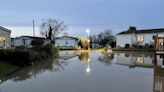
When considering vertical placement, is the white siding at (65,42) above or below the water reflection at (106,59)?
above

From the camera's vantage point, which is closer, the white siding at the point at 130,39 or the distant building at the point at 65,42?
the white siding at the point at 130,39

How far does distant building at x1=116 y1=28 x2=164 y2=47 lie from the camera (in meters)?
45.9

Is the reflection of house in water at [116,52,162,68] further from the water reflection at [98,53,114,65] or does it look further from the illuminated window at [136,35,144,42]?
the illuminated window at [136,35,144,42]

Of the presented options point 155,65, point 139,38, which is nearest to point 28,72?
point 155,65

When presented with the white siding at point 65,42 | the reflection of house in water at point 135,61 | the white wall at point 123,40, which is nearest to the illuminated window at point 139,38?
the white wall at point 123,40

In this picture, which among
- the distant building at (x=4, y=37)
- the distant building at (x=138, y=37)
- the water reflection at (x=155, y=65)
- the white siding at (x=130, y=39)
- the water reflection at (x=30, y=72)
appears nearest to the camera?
the water reflection at (x=155, y=65)

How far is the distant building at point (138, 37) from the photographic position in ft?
151

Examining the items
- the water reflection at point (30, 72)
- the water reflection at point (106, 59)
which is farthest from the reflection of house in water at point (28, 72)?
the water reflection at point (106, 59)

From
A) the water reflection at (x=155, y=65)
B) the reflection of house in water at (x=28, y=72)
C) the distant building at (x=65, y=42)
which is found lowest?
the reflection of house in water at (x=28, y=72)

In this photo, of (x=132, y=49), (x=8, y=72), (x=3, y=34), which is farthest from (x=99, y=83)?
(x=132, y=49)

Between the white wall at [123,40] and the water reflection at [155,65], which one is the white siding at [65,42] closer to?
the white wall at [123,40]

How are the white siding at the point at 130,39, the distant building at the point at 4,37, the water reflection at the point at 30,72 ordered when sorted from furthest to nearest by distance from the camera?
1. the white siding at the point at 130,39
2. the distant building at the point at 4,37
3. the water reflection at the point at 30,72

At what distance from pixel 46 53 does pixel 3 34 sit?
5473 millimetres

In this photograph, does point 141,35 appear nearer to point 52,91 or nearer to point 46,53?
point 46,53
